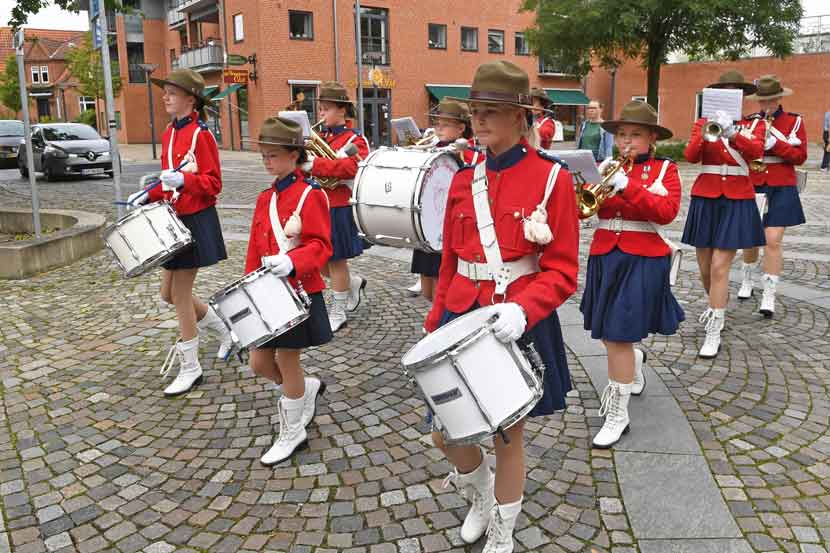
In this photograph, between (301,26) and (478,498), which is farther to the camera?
(301,26)

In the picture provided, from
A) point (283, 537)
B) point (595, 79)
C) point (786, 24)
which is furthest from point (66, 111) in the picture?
point (283, 537)

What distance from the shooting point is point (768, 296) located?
21.5 feet

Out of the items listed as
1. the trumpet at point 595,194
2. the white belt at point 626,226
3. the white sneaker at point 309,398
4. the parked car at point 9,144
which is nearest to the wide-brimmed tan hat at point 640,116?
the trumpet at point 595,194

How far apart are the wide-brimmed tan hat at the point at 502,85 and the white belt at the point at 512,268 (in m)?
0.60

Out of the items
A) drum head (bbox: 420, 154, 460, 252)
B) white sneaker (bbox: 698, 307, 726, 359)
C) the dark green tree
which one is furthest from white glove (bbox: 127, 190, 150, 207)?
the dark green tree

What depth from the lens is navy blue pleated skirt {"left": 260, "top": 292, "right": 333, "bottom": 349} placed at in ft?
12.5

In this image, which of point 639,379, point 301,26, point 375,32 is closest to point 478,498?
point 639,379

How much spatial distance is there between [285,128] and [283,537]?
2.07 metres

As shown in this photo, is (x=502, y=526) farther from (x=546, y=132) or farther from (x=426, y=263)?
(x=546, y=132)

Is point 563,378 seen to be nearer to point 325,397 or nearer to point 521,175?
point 521,175

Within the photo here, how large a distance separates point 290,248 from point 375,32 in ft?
111

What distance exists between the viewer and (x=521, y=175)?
9.11 ft

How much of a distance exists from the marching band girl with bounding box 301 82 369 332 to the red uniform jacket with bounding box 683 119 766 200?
267 cm

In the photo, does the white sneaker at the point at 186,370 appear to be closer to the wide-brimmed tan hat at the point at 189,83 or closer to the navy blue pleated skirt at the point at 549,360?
the wide-brimmed tan hat at the point at 189,83
